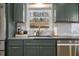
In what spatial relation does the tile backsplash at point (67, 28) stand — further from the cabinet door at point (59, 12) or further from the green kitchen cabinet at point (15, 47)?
the green kitchen cabinet at point (15, 47)

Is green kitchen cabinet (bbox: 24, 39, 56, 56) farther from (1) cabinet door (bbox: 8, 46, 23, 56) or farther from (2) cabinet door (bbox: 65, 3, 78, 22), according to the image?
(2) cabinet door (bbox: 65, 3, 78, 22)

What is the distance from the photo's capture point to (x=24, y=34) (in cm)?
467

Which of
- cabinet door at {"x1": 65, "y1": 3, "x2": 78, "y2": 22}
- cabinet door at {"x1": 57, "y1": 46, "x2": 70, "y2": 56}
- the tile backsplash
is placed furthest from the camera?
the tile backsplash

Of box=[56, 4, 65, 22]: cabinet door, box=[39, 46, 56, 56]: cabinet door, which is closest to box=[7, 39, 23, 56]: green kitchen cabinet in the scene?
box=[39, 46, 56, 56]: cabinet door

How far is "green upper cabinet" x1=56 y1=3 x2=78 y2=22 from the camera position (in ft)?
14.8

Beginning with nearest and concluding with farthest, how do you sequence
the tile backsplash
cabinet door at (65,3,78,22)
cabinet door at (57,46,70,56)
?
1. cabinet door at (57,46,70,56)
2. cabinet door at (65,3,78,22)
3. the tile backsplash

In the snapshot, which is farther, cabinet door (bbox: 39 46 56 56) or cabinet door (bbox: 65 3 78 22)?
cabinet door (bbox: 65 3 78 22)

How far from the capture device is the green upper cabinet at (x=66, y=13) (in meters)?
4.52

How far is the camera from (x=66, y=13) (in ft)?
14.9

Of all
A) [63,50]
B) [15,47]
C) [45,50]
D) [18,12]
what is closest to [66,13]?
[63,50]

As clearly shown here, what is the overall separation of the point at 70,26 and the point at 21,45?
4.90 feet

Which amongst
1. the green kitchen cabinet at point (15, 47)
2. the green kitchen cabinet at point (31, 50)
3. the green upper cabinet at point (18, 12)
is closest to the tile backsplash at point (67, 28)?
the green kitchen cabinet at point (31, 50)

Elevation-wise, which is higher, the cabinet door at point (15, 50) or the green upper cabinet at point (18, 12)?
the green upper cabinet at point (18, 12)

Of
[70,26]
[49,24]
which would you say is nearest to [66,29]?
[70,26]
